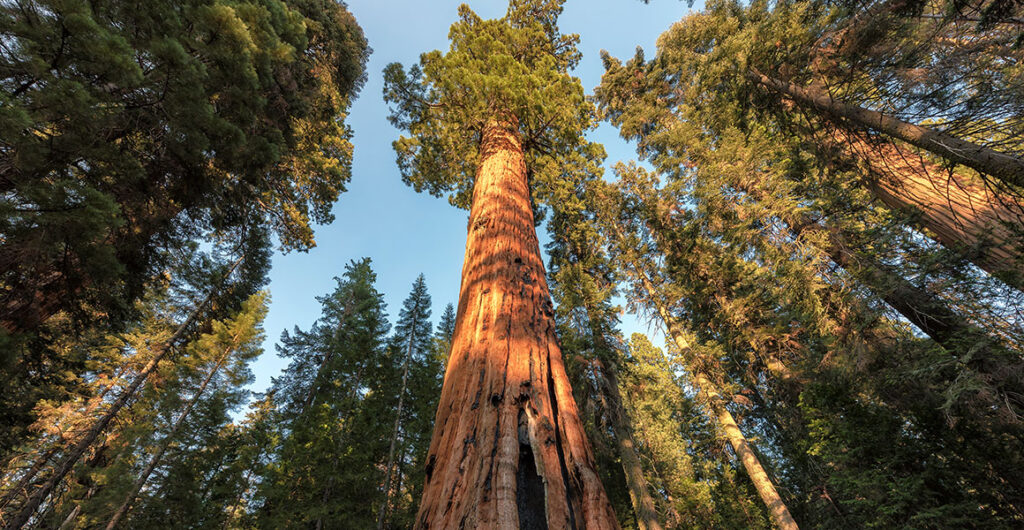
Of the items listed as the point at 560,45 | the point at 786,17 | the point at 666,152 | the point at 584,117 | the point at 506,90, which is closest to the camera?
the point at 506,90

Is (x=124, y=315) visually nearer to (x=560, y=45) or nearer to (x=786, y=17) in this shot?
(x=560, y=45)

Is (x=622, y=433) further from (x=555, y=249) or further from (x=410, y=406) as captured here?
(x=410, y=406)

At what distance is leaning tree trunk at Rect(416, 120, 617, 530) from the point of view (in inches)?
41.1

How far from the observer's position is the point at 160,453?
36.0ft

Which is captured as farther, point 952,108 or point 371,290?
point 371,290

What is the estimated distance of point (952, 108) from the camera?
12.6 ft

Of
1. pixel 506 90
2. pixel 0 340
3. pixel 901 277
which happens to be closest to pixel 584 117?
pixel 506 90

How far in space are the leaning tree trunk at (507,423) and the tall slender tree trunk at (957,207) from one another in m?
4.93

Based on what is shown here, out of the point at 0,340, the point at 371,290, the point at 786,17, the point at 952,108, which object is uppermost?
the point at 371,290

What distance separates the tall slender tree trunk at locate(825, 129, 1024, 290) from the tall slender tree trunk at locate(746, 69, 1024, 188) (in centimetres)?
22

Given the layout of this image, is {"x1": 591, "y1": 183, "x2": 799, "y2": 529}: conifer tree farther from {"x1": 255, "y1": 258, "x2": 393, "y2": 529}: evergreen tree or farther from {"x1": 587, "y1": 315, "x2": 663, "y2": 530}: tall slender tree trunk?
{"x1": 255, "y1": 258, "x2": 393, "y2": 529}: evergreen tree

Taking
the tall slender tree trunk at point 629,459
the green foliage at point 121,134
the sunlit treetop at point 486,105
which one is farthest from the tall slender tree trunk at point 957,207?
the green foliage at point 121,134

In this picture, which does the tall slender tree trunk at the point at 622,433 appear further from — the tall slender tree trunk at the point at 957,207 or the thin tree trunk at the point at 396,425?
the thin tree trunk at the point at 396,425

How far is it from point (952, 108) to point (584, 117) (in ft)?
15.0
